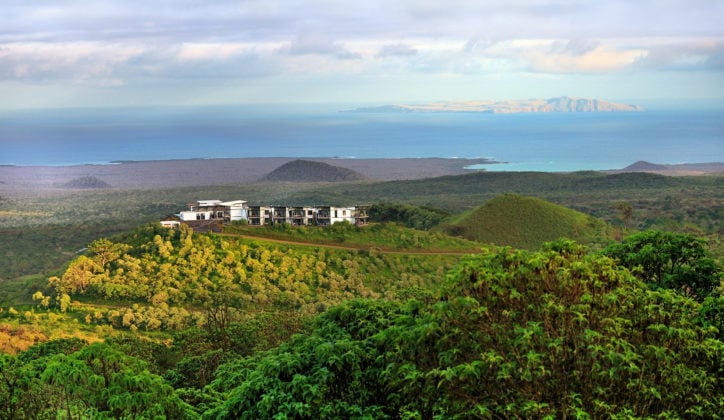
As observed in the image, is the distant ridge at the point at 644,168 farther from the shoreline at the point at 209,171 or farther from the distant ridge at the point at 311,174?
the distant ridge at the point at 311,174

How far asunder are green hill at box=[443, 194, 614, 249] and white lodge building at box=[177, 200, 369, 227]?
352 inches

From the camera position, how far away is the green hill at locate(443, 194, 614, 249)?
57.7 m

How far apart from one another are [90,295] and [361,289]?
13.5 metres

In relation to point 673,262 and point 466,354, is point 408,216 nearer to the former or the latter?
point 673,262

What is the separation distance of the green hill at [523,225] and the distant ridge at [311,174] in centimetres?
7579

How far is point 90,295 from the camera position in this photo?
38062 mm

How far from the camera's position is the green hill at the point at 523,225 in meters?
57.7

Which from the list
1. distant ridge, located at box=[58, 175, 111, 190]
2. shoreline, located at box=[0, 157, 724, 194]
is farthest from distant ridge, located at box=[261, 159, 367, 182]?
distant ridge, located at box=[58, 175, 111, 190]

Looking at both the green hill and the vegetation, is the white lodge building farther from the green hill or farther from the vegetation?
the vegetation

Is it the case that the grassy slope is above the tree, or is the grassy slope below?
below

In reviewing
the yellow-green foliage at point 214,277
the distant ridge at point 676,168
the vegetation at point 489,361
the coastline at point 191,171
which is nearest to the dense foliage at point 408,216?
the yellow-green foliage at point 214,277

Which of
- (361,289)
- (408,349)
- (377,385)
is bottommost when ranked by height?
(361,289)

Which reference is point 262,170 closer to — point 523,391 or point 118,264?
point 118,264

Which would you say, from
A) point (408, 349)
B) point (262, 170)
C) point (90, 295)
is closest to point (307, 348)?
point (408, 349)
